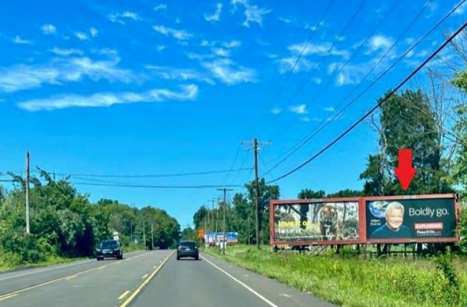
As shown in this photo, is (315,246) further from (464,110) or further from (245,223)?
(245,223)

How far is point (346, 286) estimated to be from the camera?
2284 centimetres

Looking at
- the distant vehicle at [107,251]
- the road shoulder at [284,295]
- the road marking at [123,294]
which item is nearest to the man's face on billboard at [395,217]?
the distant vehicle at [107,251]

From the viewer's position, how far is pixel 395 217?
60375mm

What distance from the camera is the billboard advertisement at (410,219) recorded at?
59.2 metres

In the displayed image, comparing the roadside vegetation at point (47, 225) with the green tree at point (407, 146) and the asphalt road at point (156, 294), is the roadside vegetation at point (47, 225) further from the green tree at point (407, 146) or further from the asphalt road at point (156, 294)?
the green tree at point (407, 146)

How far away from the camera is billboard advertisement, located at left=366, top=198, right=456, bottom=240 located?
59.2 m

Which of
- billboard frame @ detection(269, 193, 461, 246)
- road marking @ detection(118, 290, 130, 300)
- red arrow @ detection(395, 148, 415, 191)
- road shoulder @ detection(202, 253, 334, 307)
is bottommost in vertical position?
road shoulder @ detection(202, 253, 334, 307)

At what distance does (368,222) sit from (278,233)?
311 inches

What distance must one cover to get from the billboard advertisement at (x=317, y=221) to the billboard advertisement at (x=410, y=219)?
1.55 metres

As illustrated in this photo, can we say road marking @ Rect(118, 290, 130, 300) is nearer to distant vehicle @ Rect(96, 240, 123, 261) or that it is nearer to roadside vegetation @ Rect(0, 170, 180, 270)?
roadside vegetation @ Rect(0, 170, 180, 270)

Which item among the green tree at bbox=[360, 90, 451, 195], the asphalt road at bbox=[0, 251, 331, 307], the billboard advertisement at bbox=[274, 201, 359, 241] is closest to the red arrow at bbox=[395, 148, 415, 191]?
the billboard advertisement at bbox=[274, 201, 359, 241]

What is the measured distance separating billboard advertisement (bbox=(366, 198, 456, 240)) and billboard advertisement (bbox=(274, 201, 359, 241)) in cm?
155

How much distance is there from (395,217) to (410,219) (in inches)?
49.9

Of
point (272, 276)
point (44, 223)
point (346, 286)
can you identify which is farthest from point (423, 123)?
point (346, 286)
